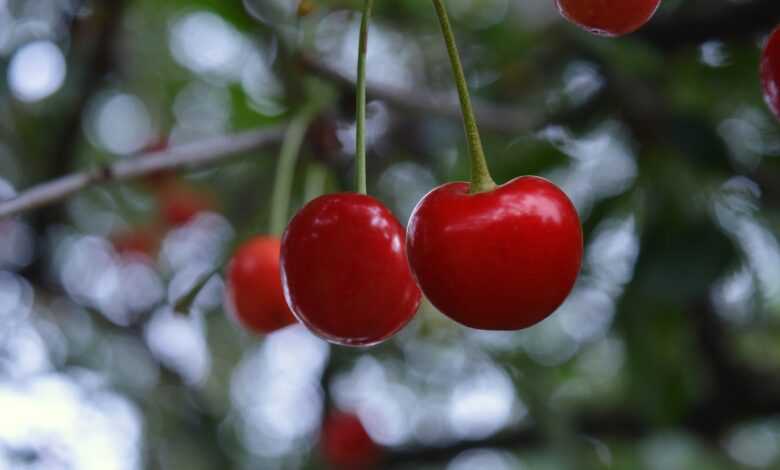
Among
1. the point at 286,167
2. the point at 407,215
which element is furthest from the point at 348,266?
the point at 407,215

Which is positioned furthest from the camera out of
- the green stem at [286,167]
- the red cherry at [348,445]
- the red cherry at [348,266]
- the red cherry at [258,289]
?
the red cherry at [348,445]

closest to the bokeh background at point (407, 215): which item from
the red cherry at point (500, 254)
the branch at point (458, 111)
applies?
the branch at point (458, 111)

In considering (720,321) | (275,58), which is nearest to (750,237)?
(720,321)

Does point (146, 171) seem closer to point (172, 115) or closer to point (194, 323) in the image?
point (194, 323)

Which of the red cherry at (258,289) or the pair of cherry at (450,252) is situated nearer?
the pair of cherry at (450,252)

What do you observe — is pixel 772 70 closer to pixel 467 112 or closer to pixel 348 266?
pixel 467 112

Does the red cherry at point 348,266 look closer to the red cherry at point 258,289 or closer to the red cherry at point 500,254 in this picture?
the red cherry at point 500,254
